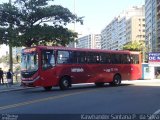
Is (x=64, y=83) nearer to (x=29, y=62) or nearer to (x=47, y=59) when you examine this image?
(x=47, y=59)

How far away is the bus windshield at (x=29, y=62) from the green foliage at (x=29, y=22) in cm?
560

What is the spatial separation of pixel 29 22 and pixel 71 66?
23.8 feet

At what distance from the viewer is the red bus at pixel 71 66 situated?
2652 cm

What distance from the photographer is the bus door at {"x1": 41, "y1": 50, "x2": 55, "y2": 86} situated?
26500mm

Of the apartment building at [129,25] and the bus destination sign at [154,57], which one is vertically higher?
the apartment building at [129,25]

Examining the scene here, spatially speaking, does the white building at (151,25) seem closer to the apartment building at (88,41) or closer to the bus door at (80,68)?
the apartment building at (88,41)

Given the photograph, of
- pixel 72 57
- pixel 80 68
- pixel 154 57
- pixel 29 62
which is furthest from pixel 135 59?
pixel 154 57

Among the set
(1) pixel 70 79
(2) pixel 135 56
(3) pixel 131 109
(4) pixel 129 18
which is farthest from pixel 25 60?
(4) pixel 129 18

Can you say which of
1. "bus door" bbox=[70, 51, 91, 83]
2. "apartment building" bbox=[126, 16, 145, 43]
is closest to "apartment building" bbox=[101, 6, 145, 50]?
"apartment building" bbox=[126, 16, 145, 43]

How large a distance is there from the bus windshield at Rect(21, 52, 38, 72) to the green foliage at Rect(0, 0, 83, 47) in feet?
18.4

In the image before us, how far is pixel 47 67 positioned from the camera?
87.6 feet

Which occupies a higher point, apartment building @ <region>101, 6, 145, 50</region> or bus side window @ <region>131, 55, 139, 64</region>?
apartment building @ <region>101, 6, 145, 50</region>

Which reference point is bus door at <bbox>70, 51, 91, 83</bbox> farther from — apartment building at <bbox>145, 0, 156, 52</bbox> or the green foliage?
apartment building at <bbox>145, 0, 156, 52</bbox>

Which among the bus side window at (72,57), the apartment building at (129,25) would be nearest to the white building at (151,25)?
the apartment building at (129,25)
